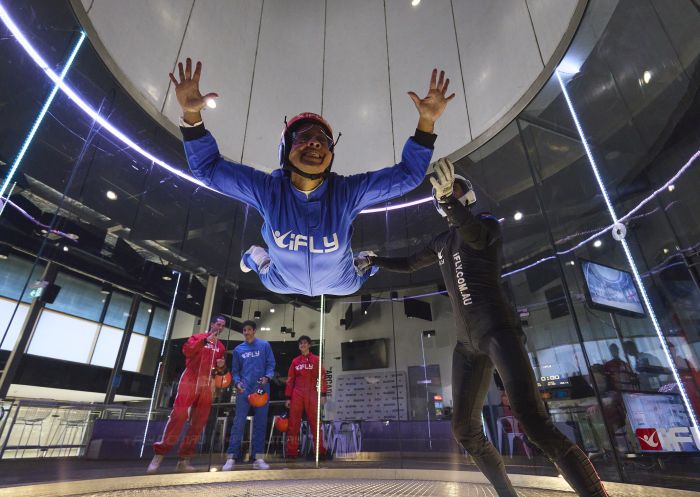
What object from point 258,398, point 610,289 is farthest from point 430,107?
point 258,398

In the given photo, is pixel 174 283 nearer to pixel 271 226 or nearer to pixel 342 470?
pixel 342 470

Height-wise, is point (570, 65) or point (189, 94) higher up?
point (570, 65)

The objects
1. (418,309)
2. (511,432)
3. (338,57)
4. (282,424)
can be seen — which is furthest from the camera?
(418,309)

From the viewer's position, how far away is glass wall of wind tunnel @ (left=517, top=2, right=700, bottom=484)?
279 cm

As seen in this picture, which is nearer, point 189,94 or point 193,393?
point 189,94

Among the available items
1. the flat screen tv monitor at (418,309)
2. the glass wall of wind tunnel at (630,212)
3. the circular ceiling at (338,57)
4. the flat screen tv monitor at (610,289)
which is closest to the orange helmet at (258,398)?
the circular ceiling at (338,57)

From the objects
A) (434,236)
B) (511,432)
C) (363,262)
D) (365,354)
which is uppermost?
(365,354)

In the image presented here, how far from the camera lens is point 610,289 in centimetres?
346

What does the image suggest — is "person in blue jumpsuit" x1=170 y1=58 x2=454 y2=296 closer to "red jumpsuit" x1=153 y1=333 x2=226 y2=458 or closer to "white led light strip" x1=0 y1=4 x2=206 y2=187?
"white led light strip" x1=0 y1=4 x2=206 y2=187

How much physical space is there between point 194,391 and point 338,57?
146 inches

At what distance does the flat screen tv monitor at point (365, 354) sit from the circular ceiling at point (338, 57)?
19.5 ft

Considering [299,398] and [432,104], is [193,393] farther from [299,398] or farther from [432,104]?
[432,104]

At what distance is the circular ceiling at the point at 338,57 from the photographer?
314 cm

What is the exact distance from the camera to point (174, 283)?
5000mm
